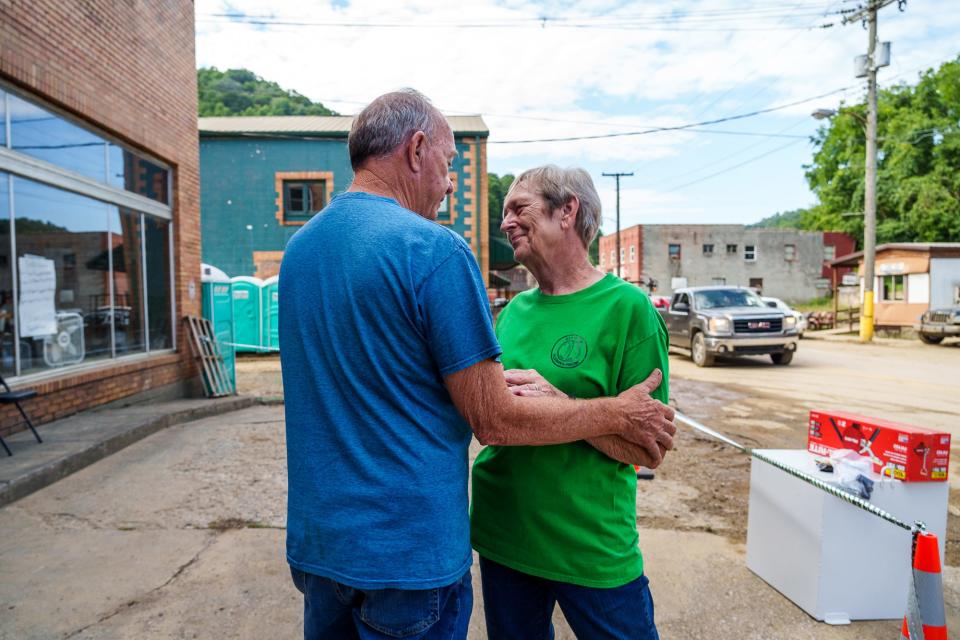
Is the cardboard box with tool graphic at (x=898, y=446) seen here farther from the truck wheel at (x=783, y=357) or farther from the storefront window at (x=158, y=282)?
the truck wheel at (x=783, y=357)

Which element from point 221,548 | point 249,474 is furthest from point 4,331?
point 221,548

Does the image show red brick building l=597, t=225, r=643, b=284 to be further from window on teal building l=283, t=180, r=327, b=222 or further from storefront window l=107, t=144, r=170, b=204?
storefront window l=107, t=144, r=170, b=204

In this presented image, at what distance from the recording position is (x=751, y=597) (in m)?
3.22

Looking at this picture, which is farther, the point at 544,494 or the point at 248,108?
the point at 248,108

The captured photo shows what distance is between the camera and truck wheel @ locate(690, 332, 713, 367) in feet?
46.5

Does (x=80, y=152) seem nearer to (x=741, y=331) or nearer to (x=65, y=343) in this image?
(x=65, y=343)

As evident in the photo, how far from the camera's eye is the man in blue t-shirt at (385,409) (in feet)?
4.22

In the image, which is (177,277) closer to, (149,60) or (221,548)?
(149,60)

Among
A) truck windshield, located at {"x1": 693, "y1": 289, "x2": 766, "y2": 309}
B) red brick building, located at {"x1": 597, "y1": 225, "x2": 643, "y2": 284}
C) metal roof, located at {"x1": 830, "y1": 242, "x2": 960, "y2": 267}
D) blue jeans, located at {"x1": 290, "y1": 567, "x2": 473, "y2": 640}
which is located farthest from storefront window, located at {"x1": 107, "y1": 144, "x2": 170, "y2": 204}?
red brick building, located at {"x1": 597, "y1": 225, "x2": 643, "y2": 284}

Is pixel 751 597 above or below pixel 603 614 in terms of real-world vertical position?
below

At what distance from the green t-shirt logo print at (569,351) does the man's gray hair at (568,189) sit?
1.24ft

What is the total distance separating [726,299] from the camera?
1533cm

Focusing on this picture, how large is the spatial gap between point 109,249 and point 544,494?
8604 millimetres

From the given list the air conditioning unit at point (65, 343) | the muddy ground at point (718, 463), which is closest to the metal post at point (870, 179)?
the muddy ground at point (718, 463)
